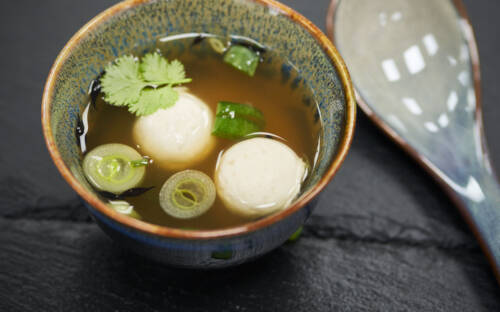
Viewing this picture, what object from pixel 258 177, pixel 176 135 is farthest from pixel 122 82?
pixel 258 177

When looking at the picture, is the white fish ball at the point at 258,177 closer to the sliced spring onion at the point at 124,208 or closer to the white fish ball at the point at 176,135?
the white fish ball at the point at 176,135

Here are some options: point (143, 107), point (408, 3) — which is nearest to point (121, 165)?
point (143, 107)

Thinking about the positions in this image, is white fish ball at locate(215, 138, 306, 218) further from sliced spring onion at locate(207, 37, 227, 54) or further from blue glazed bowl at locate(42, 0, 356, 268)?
sliced spring onion at locate(207, 37, 227, 54)

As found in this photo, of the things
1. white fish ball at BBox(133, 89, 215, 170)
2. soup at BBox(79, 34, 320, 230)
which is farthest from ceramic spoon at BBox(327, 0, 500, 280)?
white fish ball at BBox(133, 89, 215, 170)

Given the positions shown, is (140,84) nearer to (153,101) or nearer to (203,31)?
(153,101)

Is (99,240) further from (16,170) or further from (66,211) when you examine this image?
(16,170)
